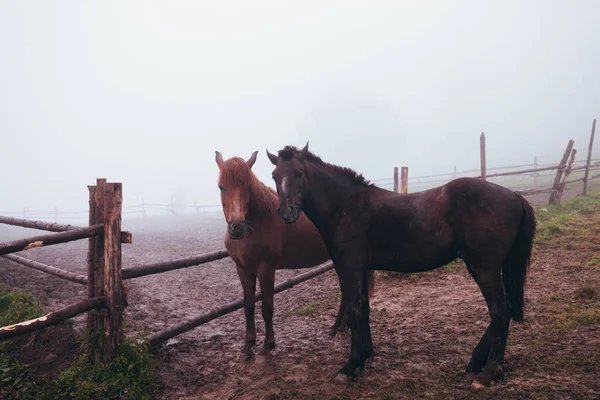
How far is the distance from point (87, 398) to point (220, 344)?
6.22 feet

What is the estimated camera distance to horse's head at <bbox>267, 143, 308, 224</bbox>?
3.56 metres

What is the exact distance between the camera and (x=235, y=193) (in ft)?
12.8

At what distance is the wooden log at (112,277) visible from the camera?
3617 millimetres

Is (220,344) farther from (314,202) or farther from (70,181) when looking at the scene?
(70,181)

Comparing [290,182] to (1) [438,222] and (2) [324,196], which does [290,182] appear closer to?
(2) [324,196]

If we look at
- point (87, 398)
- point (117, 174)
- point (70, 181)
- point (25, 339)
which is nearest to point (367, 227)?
point (87, 398)

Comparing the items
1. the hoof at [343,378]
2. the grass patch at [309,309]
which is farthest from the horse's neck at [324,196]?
the grass patch at [309,309]

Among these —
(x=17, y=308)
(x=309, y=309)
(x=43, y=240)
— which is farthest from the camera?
(x=309, y=309)

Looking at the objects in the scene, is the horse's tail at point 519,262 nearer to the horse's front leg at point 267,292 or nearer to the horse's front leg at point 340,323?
the horse's front leg at point 340,323

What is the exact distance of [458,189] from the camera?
135 inches

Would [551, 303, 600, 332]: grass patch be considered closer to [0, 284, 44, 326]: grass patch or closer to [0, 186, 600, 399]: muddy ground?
[0, 186, 600, 399]: muddy ground

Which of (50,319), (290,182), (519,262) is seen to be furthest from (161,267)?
(519,262)

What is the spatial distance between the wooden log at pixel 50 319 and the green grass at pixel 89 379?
1.82 ft

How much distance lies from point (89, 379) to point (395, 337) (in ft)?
11.5
